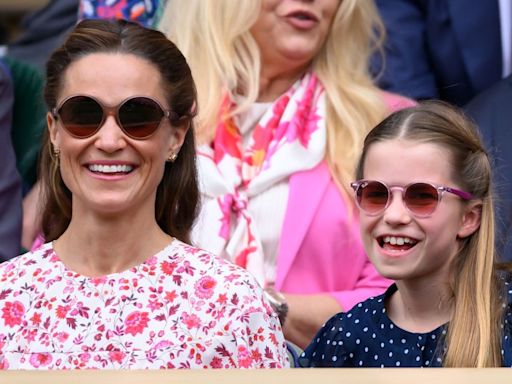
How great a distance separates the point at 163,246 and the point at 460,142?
0.67 meters

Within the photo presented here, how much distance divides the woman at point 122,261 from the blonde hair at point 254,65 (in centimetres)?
90

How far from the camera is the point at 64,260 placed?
293 centimetres

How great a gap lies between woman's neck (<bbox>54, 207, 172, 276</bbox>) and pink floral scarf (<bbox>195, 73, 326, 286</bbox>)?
2.52 ft

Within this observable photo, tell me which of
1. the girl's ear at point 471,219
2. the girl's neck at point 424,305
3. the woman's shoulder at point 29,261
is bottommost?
the girl's neck at point 424,305

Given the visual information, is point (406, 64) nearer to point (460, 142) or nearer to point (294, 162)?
point (294, 162)

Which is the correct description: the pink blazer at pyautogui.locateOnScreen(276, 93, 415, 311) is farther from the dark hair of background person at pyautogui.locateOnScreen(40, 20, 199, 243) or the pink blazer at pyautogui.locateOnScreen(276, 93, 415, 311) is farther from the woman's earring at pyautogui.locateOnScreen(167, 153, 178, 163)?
the woman's earring at pyautogui.locateOnScreen(167, 153, 178, 163)

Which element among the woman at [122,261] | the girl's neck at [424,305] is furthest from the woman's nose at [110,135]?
the girl's neck at [424,305]

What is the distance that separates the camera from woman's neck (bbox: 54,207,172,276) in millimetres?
2914

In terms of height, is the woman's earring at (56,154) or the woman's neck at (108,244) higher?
the woman's earring at (56,154)

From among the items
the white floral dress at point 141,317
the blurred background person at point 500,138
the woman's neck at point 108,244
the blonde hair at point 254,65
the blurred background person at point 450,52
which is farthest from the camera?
the blurred background person at point 450,52

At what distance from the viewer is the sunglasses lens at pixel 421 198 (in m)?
2.99

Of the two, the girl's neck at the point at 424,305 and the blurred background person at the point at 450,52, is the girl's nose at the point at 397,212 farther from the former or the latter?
the blurred background person at the point at 450,52

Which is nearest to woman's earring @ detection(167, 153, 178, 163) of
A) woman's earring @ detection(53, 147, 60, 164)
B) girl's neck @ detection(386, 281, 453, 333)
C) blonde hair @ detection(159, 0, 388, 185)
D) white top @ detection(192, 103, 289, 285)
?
woman's earring @ detection(53, 147, 60, 164)

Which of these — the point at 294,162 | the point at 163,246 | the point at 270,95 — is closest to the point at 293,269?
the point at 294,162
